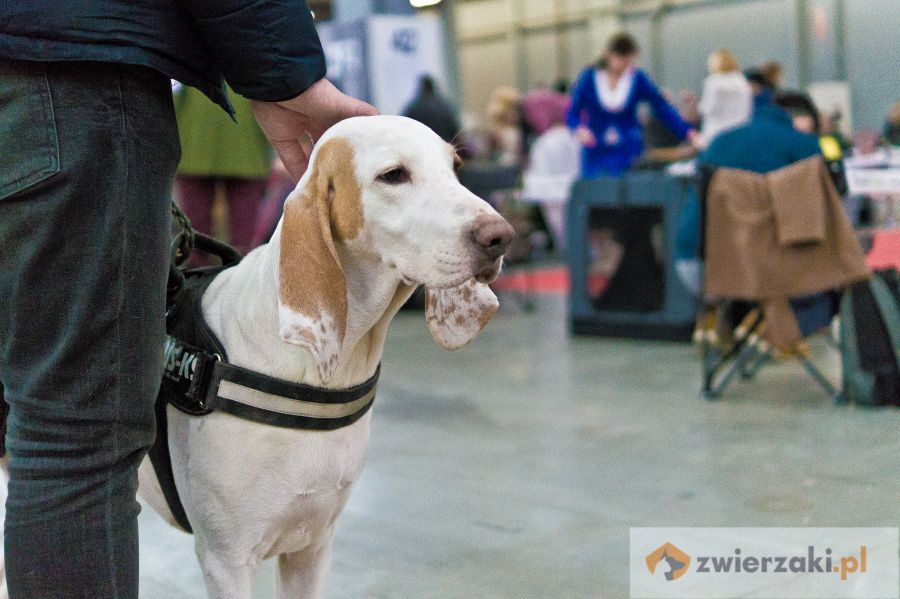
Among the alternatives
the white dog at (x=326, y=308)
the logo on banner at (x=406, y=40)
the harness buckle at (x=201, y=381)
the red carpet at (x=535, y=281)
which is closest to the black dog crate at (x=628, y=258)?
the red carpet at (x=535, y=281)

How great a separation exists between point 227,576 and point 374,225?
0.63 metres

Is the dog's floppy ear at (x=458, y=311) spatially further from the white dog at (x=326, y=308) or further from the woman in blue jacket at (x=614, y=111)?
the woman in blue jacket at (x=614, y=111)

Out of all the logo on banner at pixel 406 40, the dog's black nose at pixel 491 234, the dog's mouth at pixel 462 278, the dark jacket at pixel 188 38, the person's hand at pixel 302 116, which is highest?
the dark jacket at pixel 188 38

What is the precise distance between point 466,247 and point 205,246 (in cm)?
79

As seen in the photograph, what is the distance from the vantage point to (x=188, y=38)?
1452 mm

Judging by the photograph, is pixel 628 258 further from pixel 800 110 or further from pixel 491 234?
pixel 491 234

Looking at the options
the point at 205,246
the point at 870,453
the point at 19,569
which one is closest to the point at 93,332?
the point at 19,569

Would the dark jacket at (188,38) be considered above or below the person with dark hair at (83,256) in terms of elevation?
above

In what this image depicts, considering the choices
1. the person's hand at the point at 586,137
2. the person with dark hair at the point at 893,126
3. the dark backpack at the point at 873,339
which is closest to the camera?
the dark backpack at the point at 873,339

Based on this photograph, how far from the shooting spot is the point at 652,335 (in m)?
6.07

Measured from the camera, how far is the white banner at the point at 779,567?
2.26 meters

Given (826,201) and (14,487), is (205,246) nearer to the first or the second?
(14,487)

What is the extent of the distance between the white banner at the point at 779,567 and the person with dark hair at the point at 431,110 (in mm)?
5227

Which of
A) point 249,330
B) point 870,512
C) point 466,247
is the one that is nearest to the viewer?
point 466,247
